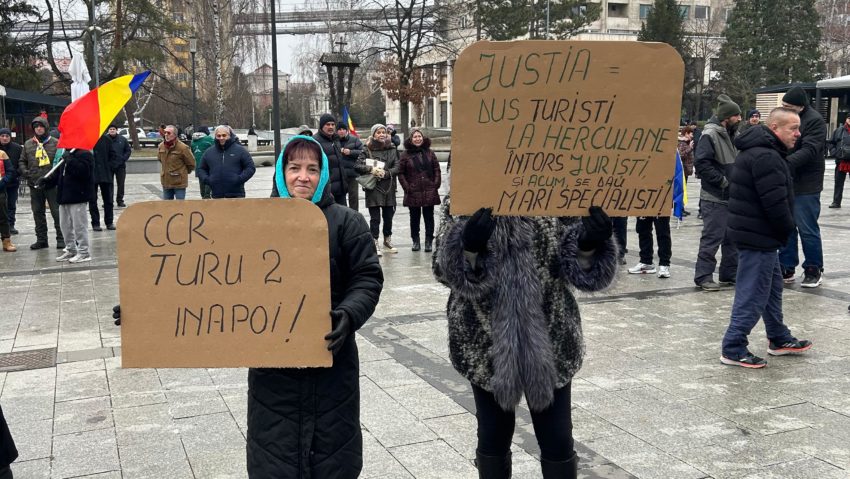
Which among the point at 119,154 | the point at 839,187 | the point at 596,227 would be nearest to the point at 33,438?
the point at 596,227

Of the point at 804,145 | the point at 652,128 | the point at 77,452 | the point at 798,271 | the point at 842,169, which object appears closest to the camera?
the point at 652,128

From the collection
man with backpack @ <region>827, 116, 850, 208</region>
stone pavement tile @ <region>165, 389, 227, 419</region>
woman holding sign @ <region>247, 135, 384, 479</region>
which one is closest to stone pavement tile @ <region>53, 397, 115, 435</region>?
stone pavement tile @ <region>165, 389, 227, 419</region>

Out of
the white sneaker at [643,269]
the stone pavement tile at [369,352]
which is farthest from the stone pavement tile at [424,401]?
the white sneaker at [643,269]

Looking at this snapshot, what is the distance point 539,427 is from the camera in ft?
9.74

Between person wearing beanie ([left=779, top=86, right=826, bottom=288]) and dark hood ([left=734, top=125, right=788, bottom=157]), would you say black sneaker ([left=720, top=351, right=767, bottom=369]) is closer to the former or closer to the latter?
dark hood ([left=734, top=125, right=788, bottom=157])

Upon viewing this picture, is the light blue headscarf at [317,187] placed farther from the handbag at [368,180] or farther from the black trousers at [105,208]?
the black trousers at [105,208]

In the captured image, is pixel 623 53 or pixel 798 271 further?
pixel 798 271

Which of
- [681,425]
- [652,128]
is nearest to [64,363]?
[681,425]

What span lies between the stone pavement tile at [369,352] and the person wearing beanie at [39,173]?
7.59 metres

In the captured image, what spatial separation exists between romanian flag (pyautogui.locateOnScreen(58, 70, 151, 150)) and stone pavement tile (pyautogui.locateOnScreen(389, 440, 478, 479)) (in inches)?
219

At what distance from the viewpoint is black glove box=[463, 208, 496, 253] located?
274 cm

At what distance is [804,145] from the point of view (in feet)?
26.8

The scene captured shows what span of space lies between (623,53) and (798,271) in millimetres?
7717

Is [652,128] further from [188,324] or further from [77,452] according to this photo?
[77,452]
